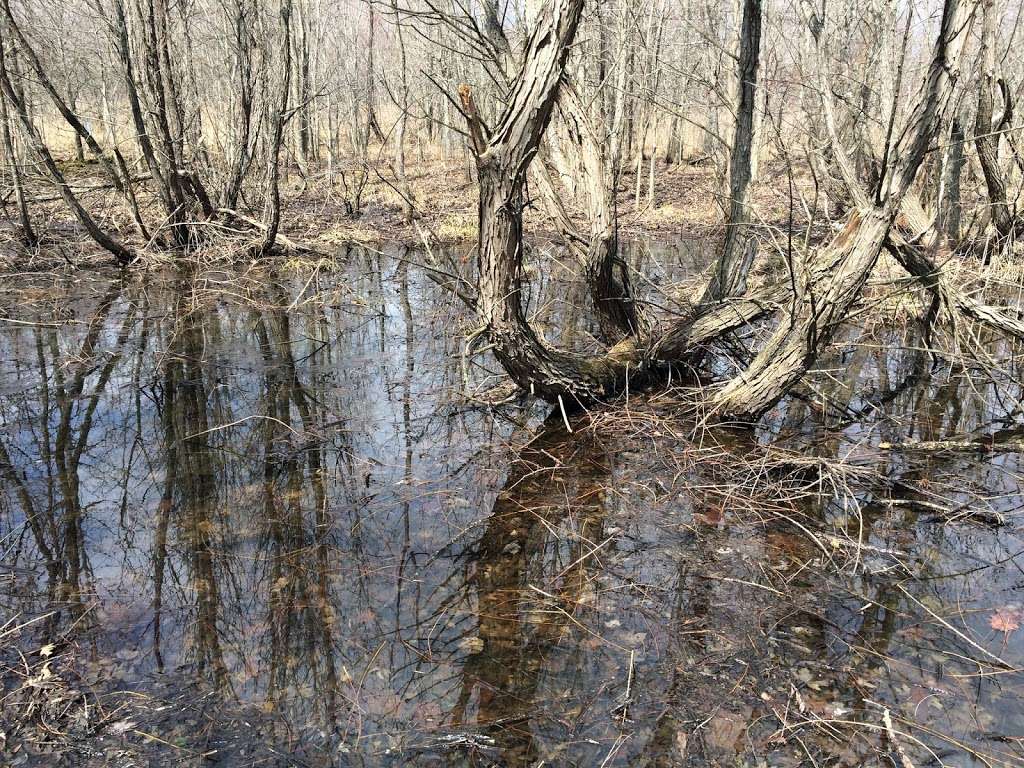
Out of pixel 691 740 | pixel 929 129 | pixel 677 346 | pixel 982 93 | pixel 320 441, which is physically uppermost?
pixel 982 93

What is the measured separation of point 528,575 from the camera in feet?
14.3

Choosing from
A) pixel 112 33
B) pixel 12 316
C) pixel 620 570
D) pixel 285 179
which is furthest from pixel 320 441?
pixel 285 179

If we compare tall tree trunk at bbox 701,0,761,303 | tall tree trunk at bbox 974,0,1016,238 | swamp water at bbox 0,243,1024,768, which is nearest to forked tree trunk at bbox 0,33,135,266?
swamp water at bbox 0,243,1024,768

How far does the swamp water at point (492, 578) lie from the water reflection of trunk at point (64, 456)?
0.08 feet

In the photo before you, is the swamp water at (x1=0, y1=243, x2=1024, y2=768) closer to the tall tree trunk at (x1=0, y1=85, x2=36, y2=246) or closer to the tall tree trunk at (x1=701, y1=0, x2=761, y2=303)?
the tall tree trunk at (x1=701, y1=0, x2=761, y2=303)

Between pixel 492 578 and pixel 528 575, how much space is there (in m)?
0.20

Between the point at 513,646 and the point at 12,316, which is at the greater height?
the point at 12,316

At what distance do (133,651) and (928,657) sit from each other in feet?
12.0

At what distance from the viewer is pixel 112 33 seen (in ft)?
36.4

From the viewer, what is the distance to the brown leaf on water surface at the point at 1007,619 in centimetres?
384

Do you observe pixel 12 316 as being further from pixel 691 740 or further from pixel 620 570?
pixel 691 740

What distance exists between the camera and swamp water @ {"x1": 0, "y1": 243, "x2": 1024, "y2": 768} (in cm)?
321

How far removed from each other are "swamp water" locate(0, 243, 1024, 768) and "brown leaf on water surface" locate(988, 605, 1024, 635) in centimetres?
2

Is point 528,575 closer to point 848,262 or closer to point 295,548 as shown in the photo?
point 295,548
